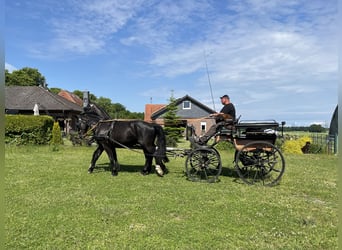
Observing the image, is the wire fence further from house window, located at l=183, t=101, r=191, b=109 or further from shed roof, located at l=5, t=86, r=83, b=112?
house window, located at l=183, t=101, r=191, b=109

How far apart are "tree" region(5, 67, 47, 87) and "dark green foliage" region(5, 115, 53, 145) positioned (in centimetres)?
3417

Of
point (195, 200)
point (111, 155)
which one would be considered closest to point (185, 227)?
point (195, 200)

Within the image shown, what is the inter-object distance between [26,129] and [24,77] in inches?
1586

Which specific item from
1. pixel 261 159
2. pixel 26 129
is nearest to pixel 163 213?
pixel 261 159

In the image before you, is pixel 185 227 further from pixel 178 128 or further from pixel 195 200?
pixel 178 128

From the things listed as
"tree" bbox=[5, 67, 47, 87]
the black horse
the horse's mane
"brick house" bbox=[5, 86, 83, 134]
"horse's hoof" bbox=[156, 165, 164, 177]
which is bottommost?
"horse's hoof" bbox=[156, 165, 164, 177]

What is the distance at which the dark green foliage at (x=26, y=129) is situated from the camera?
50.2 feet

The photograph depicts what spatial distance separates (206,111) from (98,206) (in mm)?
32795

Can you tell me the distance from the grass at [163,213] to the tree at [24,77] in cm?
4544

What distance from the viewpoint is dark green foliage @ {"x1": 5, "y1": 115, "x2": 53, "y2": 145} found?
1529 centimetres

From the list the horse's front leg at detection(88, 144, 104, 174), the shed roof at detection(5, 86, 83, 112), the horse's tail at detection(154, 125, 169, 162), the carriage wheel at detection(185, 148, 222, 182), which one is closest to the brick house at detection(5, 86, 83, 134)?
the shed roof at detection(5, 86, 83, 112)

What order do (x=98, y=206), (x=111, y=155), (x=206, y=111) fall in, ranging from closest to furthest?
(x=98, y=206), (x=111, y=155), (x=206, y=111)

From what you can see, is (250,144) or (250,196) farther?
(250,144)

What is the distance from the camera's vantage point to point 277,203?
543 centimetres
